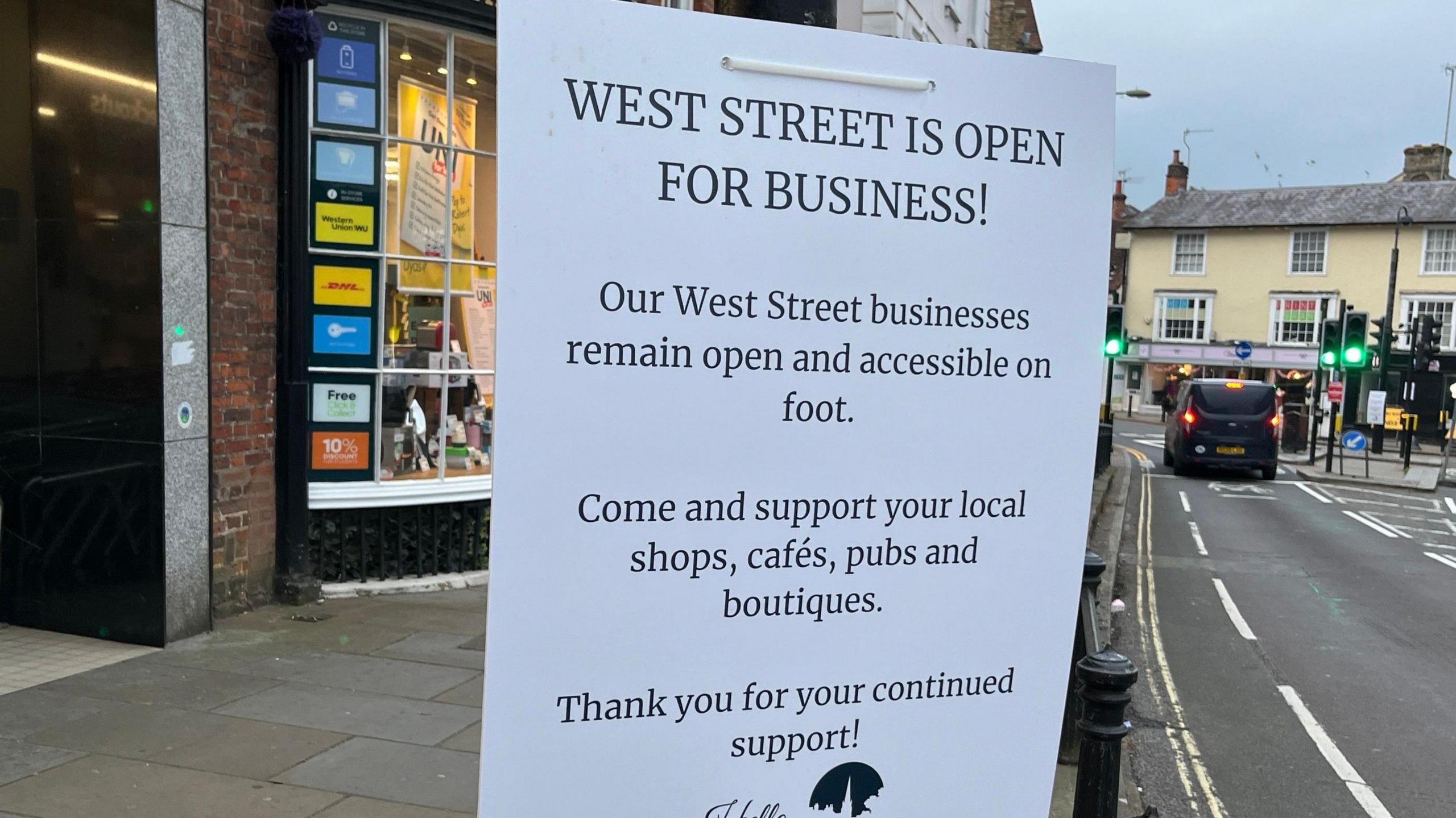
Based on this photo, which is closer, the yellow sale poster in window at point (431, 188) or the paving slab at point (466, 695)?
the paving slab at point (466, 695)

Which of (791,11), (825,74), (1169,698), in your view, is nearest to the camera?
(825,74)

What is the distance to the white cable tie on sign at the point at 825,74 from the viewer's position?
182cm

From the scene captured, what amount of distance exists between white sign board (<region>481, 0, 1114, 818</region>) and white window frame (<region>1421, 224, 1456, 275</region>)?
159ft

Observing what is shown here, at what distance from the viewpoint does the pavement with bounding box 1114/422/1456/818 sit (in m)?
5.44

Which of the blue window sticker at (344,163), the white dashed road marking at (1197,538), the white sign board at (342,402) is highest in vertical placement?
the blue window sticker at (344,163)

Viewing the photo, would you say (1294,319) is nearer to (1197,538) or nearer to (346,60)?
(1197,538)

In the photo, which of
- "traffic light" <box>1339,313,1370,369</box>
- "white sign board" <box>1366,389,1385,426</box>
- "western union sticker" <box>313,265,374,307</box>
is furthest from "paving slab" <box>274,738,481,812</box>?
"white sign board" <box>1366,389,1385,426</box>

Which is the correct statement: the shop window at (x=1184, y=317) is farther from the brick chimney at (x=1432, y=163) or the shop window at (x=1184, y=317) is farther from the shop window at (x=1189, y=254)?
the brick chimney at (x=1432, y=163)

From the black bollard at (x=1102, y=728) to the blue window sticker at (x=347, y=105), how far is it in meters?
6.17

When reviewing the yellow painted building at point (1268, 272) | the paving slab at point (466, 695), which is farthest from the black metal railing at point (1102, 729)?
the yellow painted building at point (1268, 272)

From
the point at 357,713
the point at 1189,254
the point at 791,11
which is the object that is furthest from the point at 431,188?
the point at 1189,254

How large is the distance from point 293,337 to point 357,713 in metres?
2.85

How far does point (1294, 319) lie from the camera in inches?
1781

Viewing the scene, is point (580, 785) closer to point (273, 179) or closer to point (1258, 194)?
point (273, 179)
